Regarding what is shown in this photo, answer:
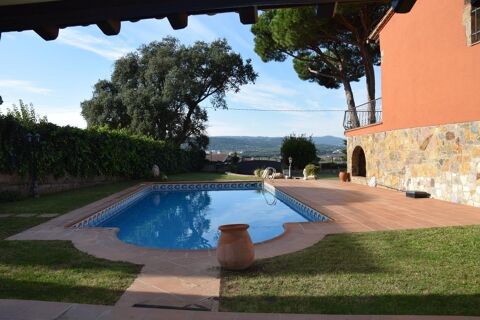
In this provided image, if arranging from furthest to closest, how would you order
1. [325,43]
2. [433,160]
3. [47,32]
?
[325,43], [433,160], [47,32]

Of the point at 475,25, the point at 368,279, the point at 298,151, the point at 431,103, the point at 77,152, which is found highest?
the point at 475,25

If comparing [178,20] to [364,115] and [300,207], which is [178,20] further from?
[364,115]

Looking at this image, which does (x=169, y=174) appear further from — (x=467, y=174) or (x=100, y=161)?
(x=467, y=174)

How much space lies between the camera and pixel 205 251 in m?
6.16

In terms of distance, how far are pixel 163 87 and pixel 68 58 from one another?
14.0 meters

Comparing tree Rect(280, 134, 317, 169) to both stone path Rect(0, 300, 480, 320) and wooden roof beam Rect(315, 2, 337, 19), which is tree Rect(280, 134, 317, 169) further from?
stone path Rect(0, 300, 480, 320)

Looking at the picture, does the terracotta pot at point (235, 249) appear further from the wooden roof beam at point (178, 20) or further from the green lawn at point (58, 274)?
the wooden roof beam at point (178, 20)

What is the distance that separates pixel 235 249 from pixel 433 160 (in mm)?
8034

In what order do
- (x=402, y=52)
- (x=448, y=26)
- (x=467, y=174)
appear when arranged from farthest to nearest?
(x=402, y=52)
(x=448, y=26)
(x=467, y=174)

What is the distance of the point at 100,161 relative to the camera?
16.5 metres

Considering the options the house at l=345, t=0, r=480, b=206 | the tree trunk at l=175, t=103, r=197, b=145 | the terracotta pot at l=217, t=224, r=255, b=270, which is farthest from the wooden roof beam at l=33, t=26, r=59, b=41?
the tree trunk at l=175, t=103, r=197, b=145

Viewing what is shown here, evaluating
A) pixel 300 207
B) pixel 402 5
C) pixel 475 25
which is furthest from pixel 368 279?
pixel 475 25

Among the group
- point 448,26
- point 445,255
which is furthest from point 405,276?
point 448,26

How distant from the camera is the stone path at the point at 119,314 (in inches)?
145
